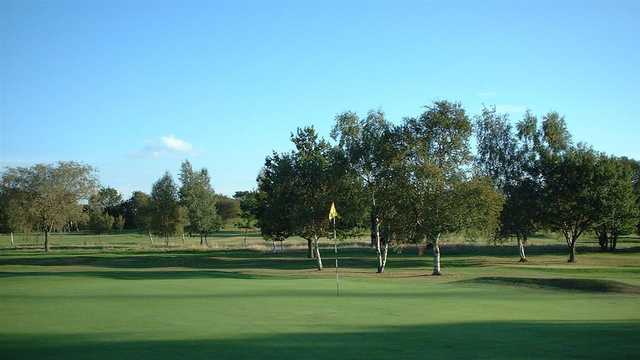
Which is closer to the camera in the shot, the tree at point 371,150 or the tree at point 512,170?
the tree at point 371,150

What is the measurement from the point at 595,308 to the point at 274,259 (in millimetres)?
47627

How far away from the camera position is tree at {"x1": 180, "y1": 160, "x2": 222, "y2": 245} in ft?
307

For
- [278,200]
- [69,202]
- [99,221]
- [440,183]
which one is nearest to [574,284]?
[440,183]

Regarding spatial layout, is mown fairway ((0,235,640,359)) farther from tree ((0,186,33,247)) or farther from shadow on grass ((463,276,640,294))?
tree ((0,186,33,247))

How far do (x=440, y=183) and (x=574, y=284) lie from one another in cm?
1559

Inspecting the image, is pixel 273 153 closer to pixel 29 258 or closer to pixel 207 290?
pixel 29 258

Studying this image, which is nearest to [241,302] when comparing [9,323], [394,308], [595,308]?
[394,308]

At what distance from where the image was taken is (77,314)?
61.6 ft

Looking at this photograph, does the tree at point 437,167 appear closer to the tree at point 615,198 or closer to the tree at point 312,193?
the tree at point 312,193

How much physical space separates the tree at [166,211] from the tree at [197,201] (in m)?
3.63

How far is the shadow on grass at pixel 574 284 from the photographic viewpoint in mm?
29344

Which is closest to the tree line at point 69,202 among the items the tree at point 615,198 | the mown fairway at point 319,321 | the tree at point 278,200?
the tree at point 278,200

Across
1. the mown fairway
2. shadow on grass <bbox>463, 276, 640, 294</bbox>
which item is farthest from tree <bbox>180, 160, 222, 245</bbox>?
shadow on grass <bbox>463, 276, 640, 294</bbox>

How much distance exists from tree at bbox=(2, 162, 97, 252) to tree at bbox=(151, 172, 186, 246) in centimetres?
1144
